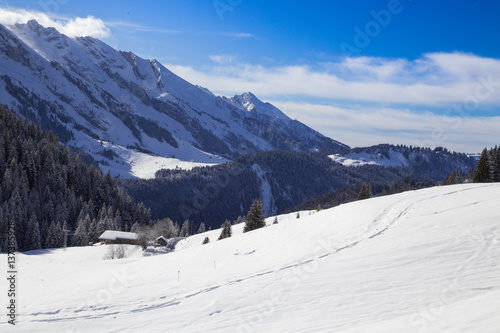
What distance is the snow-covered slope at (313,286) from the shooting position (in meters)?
10.3

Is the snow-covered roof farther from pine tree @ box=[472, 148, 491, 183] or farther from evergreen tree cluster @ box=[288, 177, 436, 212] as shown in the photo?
evergreen tree cluster @ box=[288, 177, 436, 212]

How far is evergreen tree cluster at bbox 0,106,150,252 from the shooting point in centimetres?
5744

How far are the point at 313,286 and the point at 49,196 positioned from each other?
242 feet

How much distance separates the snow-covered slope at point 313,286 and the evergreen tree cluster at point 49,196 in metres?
43.0

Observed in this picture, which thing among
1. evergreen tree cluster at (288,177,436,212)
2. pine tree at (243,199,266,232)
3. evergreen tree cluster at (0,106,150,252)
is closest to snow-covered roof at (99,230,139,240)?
evergreen tree cluster at (0,106,150,252)

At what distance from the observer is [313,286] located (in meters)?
13.1

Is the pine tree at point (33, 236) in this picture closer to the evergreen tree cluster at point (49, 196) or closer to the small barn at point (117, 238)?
Answer: the evergreen tree cluster at point (49, 196)

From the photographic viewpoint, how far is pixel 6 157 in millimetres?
73312

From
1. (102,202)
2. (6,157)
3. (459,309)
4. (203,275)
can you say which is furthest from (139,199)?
(459,309)

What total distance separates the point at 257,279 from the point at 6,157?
82773mm

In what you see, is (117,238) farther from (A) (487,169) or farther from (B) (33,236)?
(A) (487,169)

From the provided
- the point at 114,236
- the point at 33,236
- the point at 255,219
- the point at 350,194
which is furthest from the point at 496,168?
the point at 350,194

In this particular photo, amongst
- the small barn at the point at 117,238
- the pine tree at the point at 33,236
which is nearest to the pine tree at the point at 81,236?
the small barn at the point at 117,238

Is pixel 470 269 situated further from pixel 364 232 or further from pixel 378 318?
pixel 364 232
